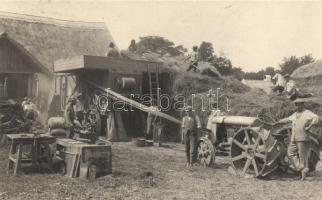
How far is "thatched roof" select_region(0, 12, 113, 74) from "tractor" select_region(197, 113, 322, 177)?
648 inches

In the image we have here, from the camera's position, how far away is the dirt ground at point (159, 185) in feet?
25.7

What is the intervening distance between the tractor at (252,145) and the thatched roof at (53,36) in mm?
16458

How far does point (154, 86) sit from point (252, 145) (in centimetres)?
920

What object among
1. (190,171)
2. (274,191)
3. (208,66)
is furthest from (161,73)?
(274,191)

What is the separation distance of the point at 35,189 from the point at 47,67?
1886cm

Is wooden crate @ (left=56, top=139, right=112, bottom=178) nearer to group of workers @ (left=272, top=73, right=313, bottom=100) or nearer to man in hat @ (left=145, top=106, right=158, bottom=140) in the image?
man in hat @ (left=145, top=106, right=158, bottom=140)

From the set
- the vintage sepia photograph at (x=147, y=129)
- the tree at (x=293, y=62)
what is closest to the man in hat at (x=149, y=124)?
the vintage sepia photograph at (x=147, y=129)

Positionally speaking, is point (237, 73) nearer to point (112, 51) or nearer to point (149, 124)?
point (112, 51)

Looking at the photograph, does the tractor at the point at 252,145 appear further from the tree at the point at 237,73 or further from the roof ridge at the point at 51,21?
the roof ridge at the point at 51,21

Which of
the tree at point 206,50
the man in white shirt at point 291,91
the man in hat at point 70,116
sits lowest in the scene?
the man in hat at point 70,116

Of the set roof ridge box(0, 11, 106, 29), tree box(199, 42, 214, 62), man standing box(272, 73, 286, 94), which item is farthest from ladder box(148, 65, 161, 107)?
tree box(199, 42, 214, 62)

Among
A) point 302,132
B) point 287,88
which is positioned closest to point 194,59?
point 287,88

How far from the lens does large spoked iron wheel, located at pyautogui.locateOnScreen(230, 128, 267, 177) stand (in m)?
10.1

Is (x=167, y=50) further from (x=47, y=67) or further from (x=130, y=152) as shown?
(x=130, y=152)
